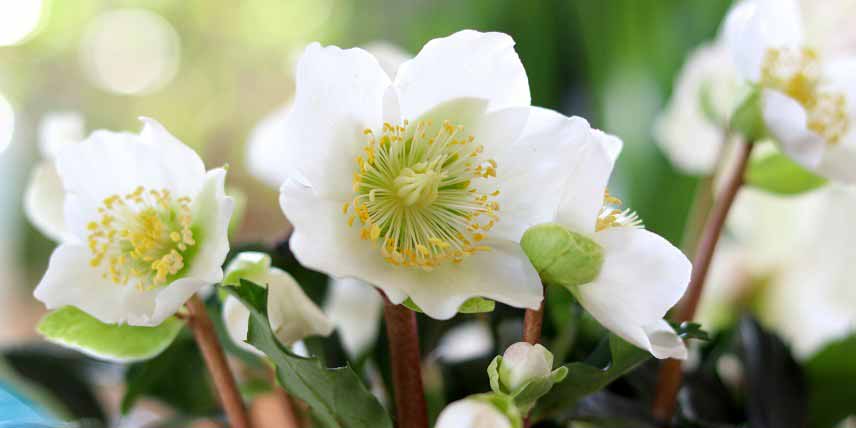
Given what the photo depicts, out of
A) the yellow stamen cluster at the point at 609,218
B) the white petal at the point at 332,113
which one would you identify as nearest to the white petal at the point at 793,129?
the yellow stamen cluster at the point at 609,218

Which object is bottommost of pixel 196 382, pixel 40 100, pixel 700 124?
pixel 40 100

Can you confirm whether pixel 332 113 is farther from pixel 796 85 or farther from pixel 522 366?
pixel 796 85

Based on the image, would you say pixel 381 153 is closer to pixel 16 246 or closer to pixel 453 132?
pixel 453 132

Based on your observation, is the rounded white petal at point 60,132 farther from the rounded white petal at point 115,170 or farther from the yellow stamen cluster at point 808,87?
the yellow stamen cluster at point 808,87

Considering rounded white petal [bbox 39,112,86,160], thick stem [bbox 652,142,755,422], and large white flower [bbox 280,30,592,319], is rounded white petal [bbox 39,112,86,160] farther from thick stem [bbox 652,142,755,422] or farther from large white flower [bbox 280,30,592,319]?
thick stem [bbox 652,142,755,422]

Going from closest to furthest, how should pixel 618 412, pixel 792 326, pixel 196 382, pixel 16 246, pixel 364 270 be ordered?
pixel 364 270
pixel 618 412
pixel 196 382
pixel 792 326
pixel 16 246

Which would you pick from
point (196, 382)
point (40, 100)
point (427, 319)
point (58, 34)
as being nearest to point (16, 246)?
point (40, 100)

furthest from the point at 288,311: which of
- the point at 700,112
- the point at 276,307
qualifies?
the point at 700,112

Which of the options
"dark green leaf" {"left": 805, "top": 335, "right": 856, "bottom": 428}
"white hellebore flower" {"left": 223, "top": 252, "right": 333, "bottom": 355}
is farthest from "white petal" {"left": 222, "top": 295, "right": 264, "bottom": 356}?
"dark green leaf" {"left": 805, "top": 335, "right": 856, "bottom": 428}
